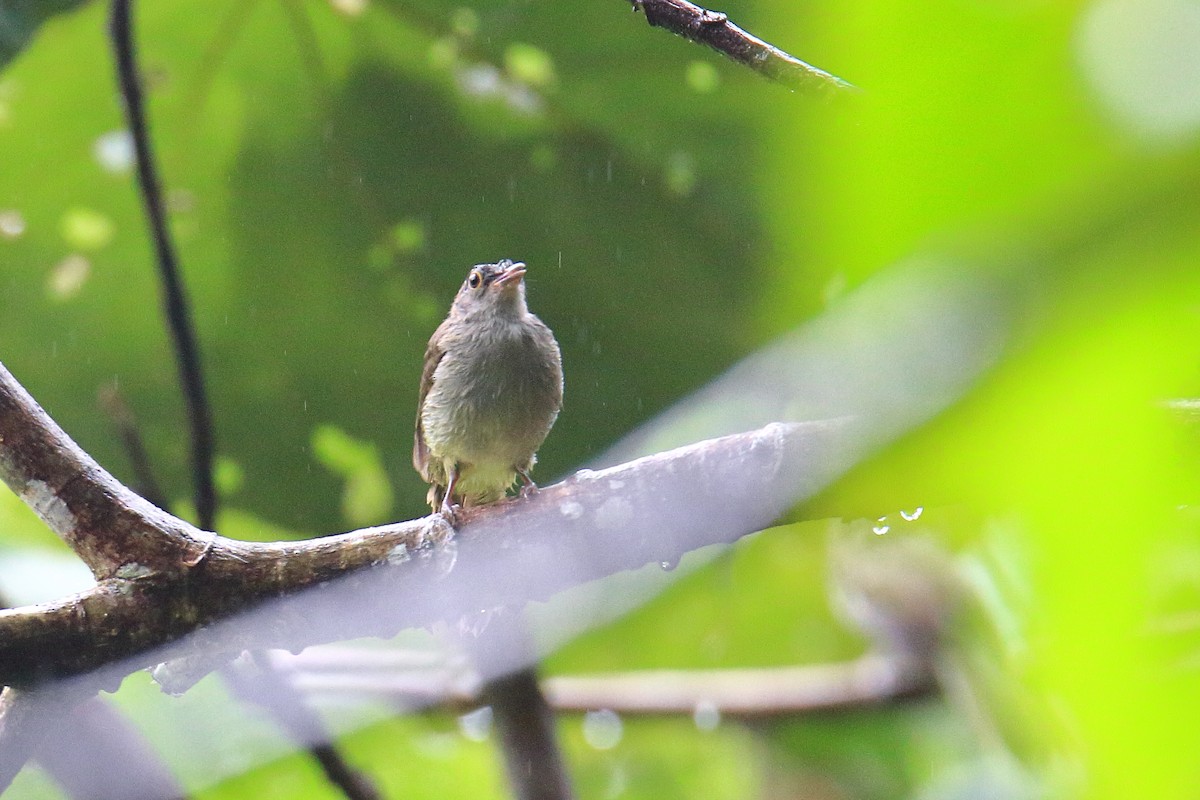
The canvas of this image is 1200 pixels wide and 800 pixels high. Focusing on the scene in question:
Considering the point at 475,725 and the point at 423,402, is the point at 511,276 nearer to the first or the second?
the point at 423,402

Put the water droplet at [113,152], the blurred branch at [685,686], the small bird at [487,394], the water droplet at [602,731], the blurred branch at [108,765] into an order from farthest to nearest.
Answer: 1. the water droplet at [602,731]
2. the water droplet at [113,152]
3. the blurred branch at [685,686]
4. the small bird at [487,394]
5. the blurred branch at [108,765]

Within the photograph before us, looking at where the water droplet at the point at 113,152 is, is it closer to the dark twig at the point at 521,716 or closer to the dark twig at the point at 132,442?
the dark twig at the point at 132,442

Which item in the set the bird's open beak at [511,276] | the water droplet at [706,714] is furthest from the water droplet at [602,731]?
the bird's open beak at [511,276]

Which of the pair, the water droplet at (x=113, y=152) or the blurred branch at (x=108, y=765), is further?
the water droplet at (x=113, y=152)

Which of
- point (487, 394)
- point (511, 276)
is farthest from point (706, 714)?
point (511, 276)

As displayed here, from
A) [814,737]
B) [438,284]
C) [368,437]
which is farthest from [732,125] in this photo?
[814,737]
